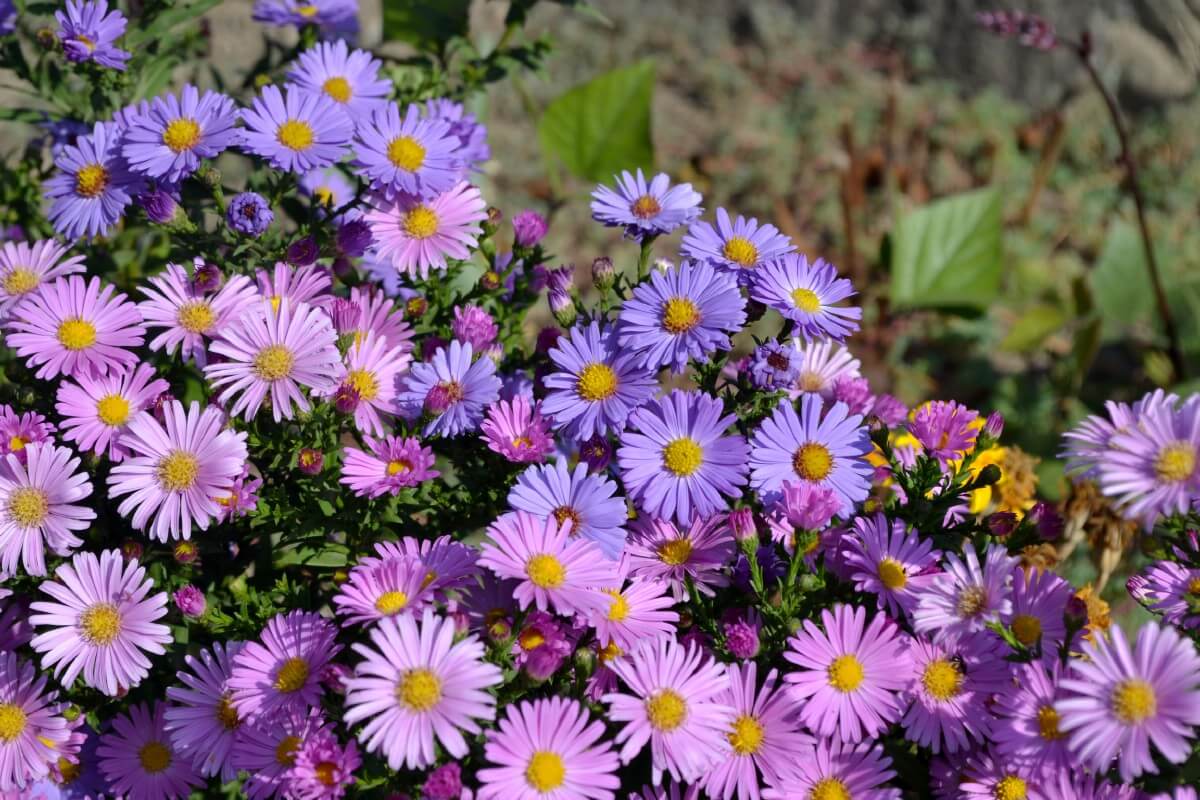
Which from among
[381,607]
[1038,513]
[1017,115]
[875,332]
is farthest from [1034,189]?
[381,607]

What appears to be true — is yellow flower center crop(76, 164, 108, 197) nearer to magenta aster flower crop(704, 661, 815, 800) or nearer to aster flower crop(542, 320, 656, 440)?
aster flower crop(542, 320, 656, 440)

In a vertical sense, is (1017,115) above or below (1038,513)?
above

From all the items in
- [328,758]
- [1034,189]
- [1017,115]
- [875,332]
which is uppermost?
[1017,115]

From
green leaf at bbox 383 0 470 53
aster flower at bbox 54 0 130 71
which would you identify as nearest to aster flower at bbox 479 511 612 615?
aster flower at bbox 54 0 130 71

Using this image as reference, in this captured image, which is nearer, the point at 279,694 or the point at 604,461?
the point at 279,694

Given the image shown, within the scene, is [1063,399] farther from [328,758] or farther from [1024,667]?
[328,758]

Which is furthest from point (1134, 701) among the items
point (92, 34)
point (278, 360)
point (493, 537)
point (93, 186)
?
point (92, 34)

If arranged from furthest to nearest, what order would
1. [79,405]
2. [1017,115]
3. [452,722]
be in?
[1017,115], [79,405], [452,722]
